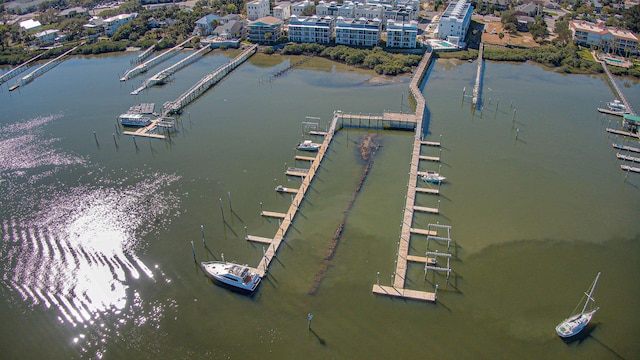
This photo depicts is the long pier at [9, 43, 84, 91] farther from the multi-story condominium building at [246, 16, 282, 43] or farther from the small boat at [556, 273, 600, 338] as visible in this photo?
the small boat at [556, 273, 600, 338]

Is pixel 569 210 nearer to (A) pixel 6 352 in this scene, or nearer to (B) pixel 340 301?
(B) pixel 340 301

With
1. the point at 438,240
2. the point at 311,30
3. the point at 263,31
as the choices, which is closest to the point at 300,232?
the point at 438,240

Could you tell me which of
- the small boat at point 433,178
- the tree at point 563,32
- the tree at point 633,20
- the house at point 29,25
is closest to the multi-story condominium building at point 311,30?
the tree at point 563,32

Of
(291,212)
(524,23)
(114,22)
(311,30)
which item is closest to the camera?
(291,212)

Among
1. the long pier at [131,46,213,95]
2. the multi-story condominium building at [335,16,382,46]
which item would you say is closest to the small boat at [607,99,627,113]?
the multi-story condominium building at [335,16,382,46]

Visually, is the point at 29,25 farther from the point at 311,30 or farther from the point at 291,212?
the point at 291,212

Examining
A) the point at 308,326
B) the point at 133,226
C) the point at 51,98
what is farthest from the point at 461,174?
the point at 51,98
